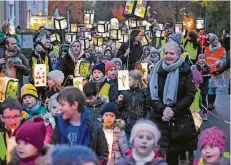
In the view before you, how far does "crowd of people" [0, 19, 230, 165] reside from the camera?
4.76 m

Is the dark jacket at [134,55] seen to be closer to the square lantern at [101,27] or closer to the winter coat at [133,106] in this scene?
the winter coat at [133,106]

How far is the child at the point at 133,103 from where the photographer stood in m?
8.36

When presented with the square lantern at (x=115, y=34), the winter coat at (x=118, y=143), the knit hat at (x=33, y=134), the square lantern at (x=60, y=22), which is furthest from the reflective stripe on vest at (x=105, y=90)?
the square lantern at (x=115, y=34)

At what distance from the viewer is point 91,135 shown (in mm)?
5480

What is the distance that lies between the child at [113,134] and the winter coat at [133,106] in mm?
1450

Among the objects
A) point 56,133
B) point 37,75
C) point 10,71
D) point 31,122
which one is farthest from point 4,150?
point 37,75

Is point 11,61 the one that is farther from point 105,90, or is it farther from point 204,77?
point 204,77

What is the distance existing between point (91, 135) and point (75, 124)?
17 centimetres

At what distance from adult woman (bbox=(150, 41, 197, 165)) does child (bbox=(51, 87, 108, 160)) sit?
1833 mm

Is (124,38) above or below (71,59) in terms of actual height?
above

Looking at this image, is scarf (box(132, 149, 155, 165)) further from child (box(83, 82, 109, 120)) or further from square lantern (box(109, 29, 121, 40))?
square lantern (box(109, 29, 121, 40))

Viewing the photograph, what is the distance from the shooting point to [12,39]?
891 cm

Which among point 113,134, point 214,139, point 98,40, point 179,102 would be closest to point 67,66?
point 179,102

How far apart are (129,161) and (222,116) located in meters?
10.4
